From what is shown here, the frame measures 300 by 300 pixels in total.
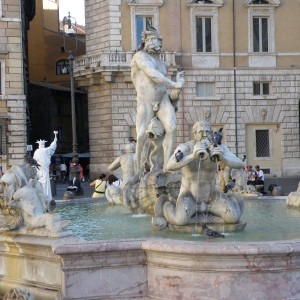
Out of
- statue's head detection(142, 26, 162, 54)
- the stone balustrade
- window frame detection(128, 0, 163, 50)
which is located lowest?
statue's head detection(142, 26, 162, 54)

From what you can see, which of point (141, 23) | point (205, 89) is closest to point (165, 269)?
point (141, 23)

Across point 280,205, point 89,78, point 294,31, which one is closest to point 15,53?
point 89,78

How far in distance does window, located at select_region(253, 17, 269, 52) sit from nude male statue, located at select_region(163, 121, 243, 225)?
2728 centimetres

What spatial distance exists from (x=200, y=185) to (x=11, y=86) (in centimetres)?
2466

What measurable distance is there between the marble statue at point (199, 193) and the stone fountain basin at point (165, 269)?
0.75 metres

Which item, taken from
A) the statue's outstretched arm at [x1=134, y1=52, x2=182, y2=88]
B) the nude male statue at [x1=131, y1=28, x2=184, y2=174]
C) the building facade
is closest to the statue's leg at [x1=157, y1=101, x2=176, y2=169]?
the nude male statue at [x1=131, y1=28, x2=184, y2=174]

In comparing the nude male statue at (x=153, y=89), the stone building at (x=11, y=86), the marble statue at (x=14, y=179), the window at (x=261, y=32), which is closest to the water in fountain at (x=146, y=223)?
the marble statue at (x=14, y=179)

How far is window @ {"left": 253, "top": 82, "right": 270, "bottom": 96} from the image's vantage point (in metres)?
35.1

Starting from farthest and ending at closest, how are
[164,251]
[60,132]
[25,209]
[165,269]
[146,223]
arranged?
[60,132] < [146,223] < [25,209] < [165,269] < [164,251]

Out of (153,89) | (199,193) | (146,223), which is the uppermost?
(153,89)

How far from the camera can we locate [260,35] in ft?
115

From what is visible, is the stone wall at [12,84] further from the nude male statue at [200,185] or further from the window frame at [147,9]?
the nude male statue at [200,185]

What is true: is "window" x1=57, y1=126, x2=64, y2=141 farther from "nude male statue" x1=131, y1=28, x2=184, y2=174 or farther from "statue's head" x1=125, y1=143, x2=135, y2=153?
"nude male statue" x1=131, y1=28, x2=184, y2=174

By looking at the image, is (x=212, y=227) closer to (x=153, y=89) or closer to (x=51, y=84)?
(x=153, y=89)
